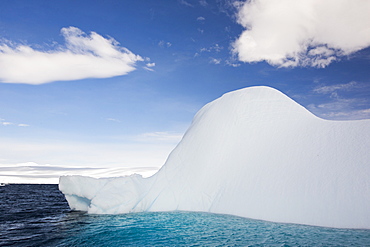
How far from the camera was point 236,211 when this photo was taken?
12.3 metres

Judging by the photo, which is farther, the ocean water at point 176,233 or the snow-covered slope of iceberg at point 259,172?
the snow-covered slope of iceberg at point 259,172

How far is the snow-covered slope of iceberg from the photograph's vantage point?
33.9ft

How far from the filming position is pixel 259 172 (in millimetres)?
13000

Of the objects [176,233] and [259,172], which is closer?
[176,233]

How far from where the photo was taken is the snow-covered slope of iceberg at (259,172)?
407 inches

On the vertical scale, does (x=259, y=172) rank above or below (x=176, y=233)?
above

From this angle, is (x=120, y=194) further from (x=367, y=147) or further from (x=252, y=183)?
(x=367, y=147)

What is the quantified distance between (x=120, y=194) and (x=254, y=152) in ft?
28.5

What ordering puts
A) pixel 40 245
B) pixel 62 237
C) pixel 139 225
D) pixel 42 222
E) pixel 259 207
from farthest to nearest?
pixel 42 222
pixel 259 207
pixel 139 225
pixel 62 237
pixel 40 245

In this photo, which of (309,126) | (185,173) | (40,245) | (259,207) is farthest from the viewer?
(185,173)

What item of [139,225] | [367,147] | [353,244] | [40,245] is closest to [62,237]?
[40,245]

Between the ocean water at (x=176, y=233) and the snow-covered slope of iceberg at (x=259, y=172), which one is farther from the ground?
the snow-covered slope of iceberg at (x=259, y=172)

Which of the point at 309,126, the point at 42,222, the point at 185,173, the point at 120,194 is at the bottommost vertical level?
the point at 42,222

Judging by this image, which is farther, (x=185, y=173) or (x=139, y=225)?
(x=185, y=173)
